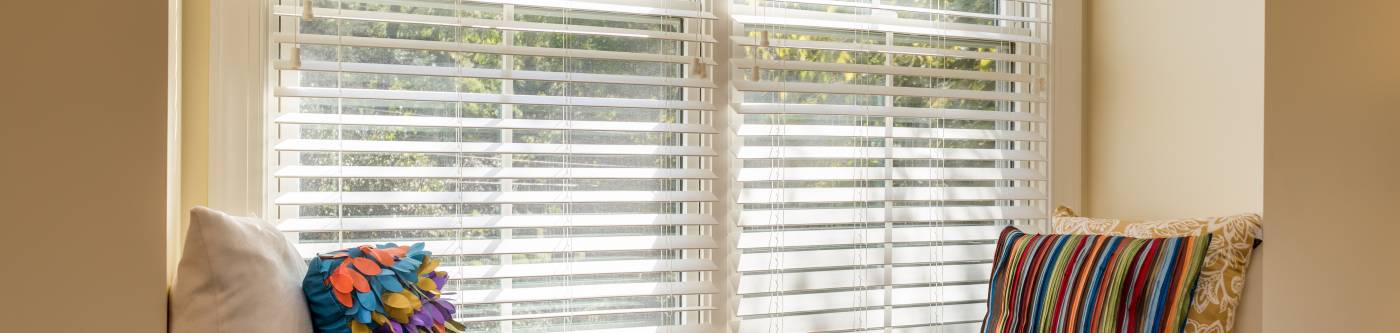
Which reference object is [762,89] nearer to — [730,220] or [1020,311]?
[730,220]

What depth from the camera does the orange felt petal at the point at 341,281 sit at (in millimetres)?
1351

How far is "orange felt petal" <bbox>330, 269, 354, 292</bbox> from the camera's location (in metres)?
1.35

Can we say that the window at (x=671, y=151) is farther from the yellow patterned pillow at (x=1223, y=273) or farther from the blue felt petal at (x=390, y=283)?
the yellow patterned pillow at (x=1223, y=273)

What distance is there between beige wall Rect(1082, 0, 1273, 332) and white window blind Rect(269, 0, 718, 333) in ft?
3.37

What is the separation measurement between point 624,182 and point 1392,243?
1500 millimetres

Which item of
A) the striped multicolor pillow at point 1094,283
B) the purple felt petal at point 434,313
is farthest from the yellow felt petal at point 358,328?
the striped multicolor pillow at point 1094,283

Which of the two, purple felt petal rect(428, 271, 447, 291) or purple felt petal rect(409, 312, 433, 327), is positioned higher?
purple felt petal rect(428, 271, 447, 291)

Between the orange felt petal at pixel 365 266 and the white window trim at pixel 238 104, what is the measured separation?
0.34 metres

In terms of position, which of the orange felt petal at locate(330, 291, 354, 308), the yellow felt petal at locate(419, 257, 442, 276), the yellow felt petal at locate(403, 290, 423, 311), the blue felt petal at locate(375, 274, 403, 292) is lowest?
the yellow felt petal at locate(403, 290, 423, 311)

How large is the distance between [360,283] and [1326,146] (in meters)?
1.74

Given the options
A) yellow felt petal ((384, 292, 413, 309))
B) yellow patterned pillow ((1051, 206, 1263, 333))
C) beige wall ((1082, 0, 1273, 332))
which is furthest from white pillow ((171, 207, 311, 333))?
beige wall ((1082, 0, 1273, 332))

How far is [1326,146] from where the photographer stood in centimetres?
171

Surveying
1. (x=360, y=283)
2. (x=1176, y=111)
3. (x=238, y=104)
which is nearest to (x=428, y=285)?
(x=360, y=283)

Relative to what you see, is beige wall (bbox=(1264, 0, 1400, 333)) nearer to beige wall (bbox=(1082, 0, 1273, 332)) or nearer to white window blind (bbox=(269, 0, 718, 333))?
beige wall (bbox=(1082, 0, 1273, 332))
